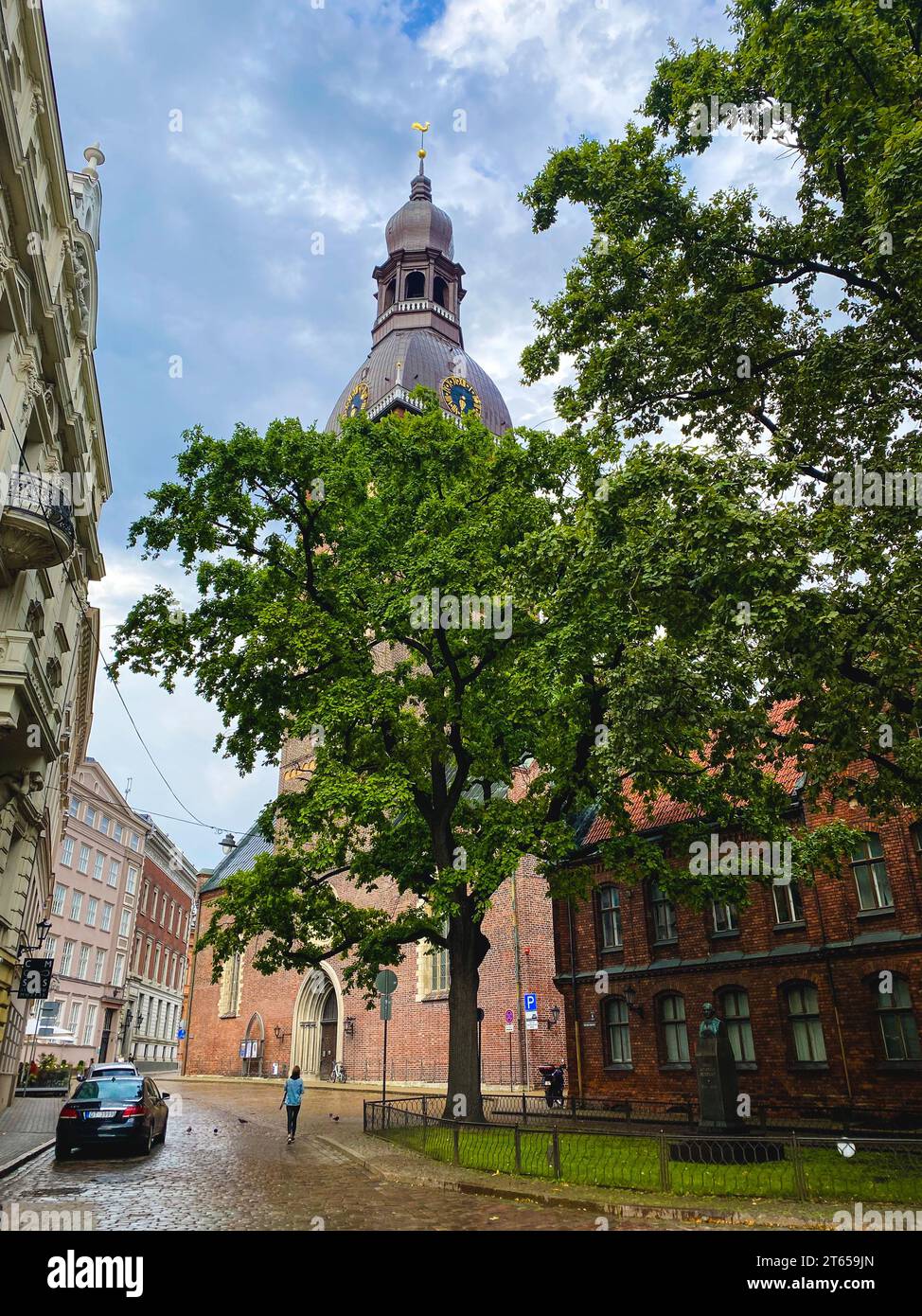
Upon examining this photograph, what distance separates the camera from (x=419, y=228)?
6656 centimetres

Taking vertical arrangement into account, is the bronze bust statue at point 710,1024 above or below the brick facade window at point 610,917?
below

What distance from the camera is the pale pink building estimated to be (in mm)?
43562

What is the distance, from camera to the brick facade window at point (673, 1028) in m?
21.2

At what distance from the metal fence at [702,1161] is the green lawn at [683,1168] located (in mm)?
12

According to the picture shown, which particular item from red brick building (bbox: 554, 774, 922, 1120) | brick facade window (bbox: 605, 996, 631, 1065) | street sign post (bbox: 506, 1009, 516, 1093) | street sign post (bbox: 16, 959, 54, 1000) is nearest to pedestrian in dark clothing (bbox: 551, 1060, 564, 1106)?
red brick building (bbox: 554, 774, 922, 1120)

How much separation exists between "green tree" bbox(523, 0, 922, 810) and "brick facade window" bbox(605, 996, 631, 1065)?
1169 cm

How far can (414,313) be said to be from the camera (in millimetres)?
63906

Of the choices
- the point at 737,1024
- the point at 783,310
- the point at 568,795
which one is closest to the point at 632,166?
the point at 783,310

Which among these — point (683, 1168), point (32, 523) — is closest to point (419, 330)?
point (32, 523)

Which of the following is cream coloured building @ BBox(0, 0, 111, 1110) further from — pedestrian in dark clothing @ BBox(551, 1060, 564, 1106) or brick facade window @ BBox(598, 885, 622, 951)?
brick facade window @ BBox(598, 885, 622, 951)

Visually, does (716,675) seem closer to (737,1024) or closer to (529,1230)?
(529,1230)

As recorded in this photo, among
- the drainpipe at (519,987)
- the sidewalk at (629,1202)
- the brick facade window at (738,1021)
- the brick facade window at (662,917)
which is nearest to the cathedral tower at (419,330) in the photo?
the drainpipe at (519,987)

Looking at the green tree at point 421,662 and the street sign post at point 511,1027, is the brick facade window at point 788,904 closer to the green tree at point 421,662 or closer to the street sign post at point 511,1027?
the green tree at point 421,662
